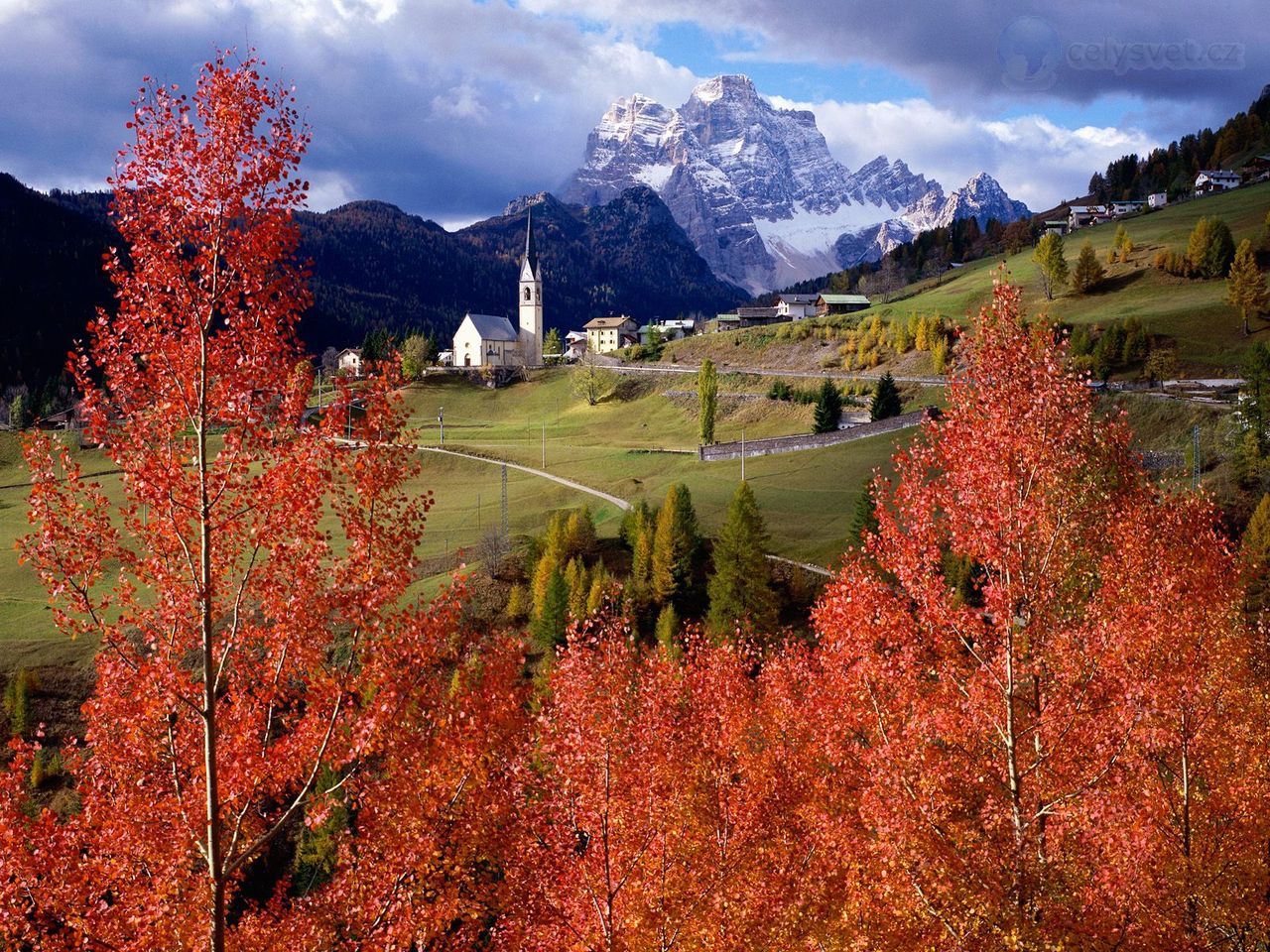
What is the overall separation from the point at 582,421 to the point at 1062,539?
411 ft

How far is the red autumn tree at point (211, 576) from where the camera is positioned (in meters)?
11.8

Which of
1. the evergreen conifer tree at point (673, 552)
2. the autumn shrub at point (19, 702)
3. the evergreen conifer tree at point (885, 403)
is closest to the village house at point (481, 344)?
the evergreen conifer tree at point (885, 403)

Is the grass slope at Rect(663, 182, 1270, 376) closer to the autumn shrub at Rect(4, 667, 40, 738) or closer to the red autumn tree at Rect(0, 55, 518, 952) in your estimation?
the red autumn tree at Rect(0, 55, 518, 952)

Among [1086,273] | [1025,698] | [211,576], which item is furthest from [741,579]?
[1086,273]

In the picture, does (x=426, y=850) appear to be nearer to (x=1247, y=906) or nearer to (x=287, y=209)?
(x=287, y=209)

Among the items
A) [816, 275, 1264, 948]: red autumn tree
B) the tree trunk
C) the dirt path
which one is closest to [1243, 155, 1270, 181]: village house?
the dirt path

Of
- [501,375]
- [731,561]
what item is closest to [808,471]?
[731,561]

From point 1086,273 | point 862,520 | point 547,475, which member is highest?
point 1086,273

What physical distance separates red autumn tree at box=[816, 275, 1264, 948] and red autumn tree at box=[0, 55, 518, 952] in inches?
344

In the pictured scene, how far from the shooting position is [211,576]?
485 inches

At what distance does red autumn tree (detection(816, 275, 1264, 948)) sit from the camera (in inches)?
618

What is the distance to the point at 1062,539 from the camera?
17.0 metres

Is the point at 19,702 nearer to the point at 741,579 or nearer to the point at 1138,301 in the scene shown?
the point at 741,579

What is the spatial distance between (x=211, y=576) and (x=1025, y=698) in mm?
15035
